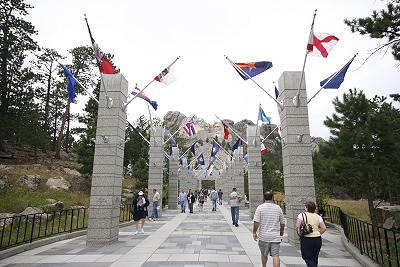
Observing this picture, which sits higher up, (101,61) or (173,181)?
(101,61)

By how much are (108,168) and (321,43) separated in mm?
8438

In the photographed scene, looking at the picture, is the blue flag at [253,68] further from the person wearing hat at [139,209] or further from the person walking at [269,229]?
the person wearing hat at [139,209]

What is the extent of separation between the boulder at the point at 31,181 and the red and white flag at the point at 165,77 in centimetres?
1827

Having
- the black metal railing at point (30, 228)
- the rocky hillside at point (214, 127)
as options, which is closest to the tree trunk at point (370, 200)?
the black metal railing at point (30, 228)

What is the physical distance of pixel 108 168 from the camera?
9.98 meters

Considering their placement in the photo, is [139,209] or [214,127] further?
[214,127]

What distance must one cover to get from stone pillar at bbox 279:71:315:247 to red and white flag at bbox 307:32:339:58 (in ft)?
4.63

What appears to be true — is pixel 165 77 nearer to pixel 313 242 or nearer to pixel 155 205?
pixel 313 242

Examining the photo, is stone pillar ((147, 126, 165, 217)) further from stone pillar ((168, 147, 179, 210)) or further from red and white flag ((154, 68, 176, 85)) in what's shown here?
red and white flag ((154, 68, 176, 85))

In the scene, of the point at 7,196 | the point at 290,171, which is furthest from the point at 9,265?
the point at 7,196

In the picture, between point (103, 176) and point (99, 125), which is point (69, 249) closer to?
point (103, 176)

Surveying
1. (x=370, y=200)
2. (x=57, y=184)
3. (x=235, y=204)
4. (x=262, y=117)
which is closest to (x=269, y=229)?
(x=235, y=204)

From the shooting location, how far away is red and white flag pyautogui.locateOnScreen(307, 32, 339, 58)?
28.8ft

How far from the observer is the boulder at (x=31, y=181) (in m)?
23.1
